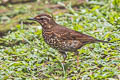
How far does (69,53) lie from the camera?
734cm

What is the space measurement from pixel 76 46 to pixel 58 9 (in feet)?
14.2

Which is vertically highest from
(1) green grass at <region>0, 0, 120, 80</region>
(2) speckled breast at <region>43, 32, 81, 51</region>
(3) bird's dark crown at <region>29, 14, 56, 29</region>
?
(3) bird's dark crown at <region>29, 14, 56, 29</region>

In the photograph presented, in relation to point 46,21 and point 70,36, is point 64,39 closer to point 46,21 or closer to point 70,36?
point 70,36

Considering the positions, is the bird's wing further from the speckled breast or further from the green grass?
the green grass

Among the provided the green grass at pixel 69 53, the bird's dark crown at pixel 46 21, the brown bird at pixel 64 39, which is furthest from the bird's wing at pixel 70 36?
the green grass at pixel 69 53

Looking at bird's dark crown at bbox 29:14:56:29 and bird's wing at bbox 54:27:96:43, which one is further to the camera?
bird's dark crown at bbox 29:14:56:29

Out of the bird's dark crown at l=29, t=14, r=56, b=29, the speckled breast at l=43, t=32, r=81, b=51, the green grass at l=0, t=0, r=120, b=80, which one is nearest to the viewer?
the green grass at l=0, t=0, r=120, b=80

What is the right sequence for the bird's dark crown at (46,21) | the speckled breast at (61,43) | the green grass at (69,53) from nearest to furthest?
1. the green grass at (69,53)
2. the speckled breast at (61,43)
3. the bird's dark crown at (46,21)

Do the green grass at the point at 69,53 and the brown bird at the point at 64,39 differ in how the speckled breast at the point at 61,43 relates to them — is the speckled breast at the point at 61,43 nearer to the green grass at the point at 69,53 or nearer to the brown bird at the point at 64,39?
the brown bird at the point at 64,39

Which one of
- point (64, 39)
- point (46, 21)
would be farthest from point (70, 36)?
point (46, 21)

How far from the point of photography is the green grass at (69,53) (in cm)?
611

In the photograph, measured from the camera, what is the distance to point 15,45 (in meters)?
7.98

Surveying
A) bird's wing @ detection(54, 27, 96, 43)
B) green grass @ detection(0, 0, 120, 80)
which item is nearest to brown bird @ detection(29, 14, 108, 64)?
bird's wing @ detection(54, 27, 96, 43)

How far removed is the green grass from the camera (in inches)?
241
